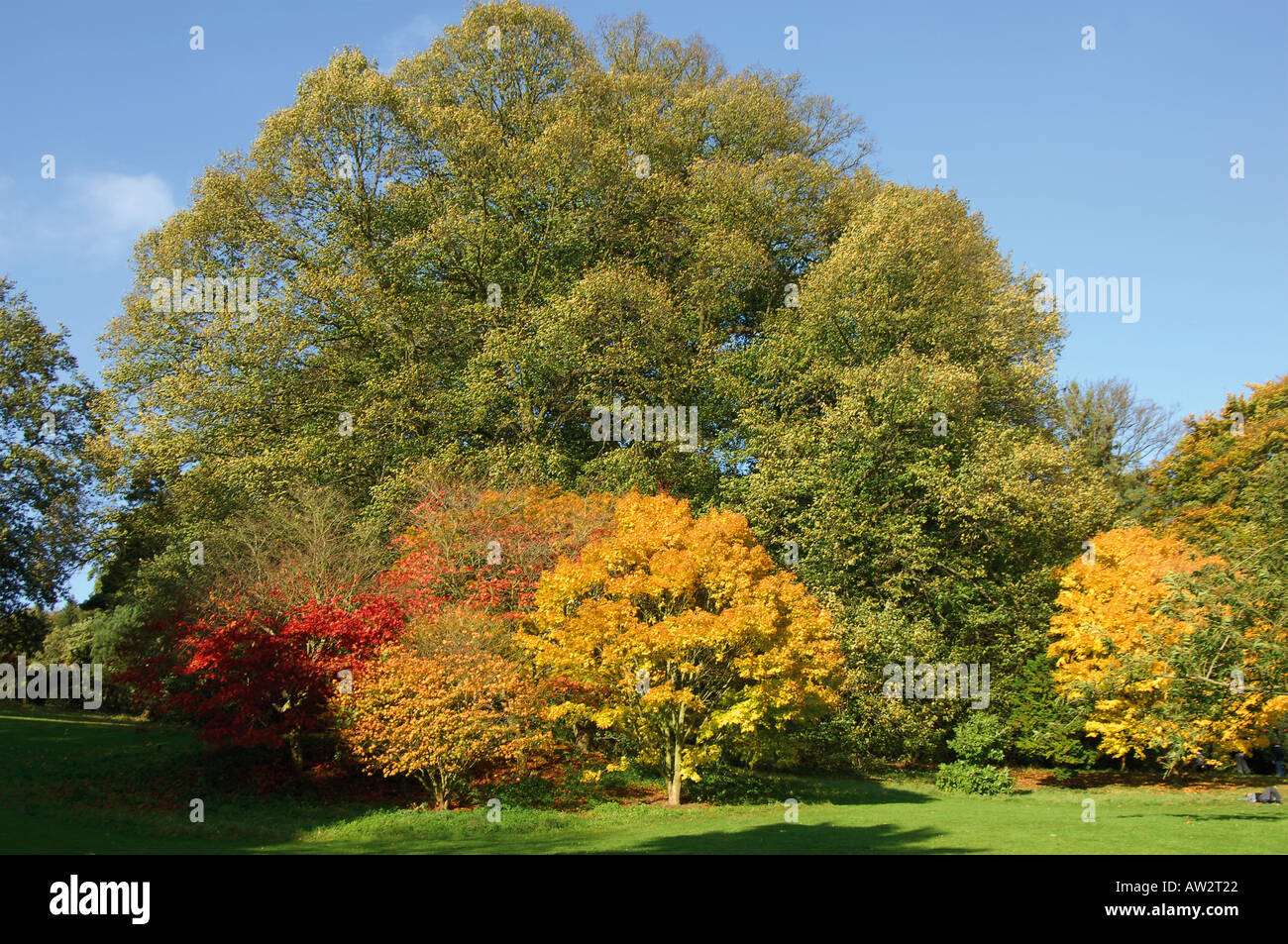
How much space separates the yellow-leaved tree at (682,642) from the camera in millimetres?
17219

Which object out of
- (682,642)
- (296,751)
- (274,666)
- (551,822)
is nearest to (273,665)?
(274,666)

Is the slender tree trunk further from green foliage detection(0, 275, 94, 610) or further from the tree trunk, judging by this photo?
green foliage detection(0, 275, 94, 610)

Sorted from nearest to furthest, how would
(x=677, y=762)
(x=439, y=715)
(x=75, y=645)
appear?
(x=439, y=715) → (x=677, y=762) → (x=75, y=645)

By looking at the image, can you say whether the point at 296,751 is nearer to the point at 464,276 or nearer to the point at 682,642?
the point at 682,642

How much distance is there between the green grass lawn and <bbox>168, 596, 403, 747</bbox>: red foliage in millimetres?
1433

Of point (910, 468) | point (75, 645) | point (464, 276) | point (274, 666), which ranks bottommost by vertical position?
point (75, 645)

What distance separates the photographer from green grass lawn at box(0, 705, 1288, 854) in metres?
12.8

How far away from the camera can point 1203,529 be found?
29.4 meters

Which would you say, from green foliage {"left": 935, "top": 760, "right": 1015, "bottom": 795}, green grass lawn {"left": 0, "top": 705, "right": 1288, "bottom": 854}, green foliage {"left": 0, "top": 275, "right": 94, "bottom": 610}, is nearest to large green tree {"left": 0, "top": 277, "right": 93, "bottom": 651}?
green foliage {"left": 0, "top": 275, "right": 94, "bottom": 610}

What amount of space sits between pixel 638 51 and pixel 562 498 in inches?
901

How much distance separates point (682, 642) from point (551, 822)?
4.00 metres

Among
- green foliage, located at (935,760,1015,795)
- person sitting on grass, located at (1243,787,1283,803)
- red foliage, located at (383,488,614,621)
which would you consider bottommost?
green foliage, located at (935,760,1015,795)

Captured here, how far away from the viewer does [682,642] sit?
55.3 ft

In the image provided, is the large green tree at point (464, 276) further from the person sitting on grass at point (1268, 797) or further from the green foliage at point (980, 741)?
the person sitting on grass at point (1268, 797)
